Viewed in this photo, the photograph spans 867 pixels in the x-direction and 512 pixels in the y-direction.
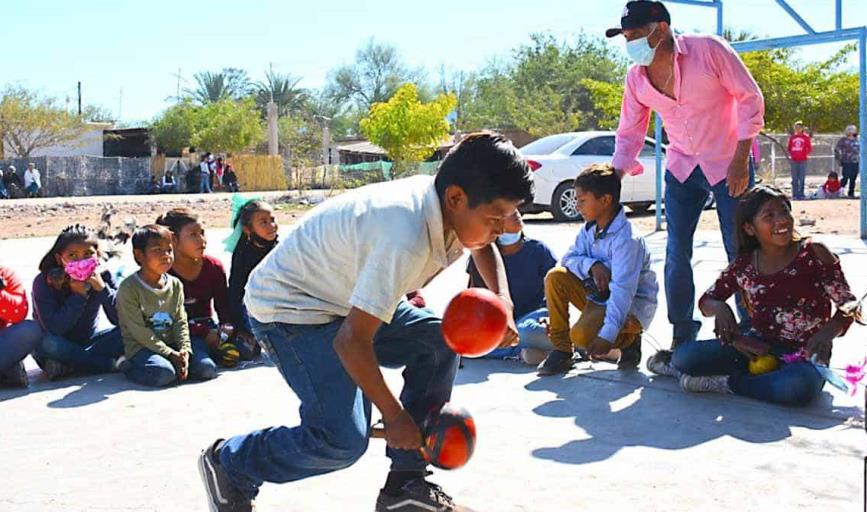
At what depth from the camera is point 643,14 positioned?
19.6ft

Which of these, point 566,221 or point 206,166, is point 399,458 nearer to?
point 566,221

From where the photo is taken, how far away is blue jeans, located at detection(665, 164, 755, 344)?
19.9 ft

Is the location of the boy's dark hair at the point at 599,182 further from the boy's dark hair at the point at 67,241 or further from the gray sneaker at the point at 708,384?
the boy's dark hair at the point at 67,241

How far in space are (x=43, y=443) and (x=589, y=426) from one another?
106 inches

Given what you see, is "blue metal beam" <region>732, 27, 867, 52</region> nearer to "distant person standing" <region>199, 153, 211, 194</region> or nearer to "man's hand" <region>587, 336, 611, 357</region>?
"man's hand" <region>587, 336, 611, 357</region>

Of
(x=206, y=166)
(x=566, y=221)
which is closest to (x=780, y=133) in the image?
(x=206, y=166)

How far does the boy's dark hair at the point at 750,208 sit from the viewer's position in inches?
211

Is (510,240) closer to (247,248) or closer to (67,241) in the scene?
(247,248)

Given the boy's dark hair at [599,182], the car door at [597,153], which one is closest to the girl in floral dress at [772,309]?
the boy's dark hair at [599,182]

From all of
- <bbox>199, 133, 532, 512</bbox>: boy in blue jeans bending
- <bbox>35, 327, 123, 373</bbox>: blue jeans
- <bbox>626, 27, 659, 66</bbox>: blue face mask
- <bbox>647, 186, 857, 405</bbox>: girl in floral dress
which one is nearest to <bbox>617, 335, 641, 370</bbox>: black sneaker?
<bbox>647, 186, 857, 405</bbox>: girl in floral dress

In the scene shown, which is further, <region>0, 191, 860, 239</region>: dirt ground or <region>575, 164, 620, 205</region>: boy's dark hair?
<region>0, 191, 860, 239</region>: dirt ground

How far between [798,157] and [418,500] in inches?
864

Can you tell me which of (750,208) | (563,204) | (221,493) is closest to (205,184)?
(563,204)

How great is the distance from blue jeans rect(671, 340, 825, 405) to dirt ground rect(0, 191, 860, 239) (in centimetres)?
497
